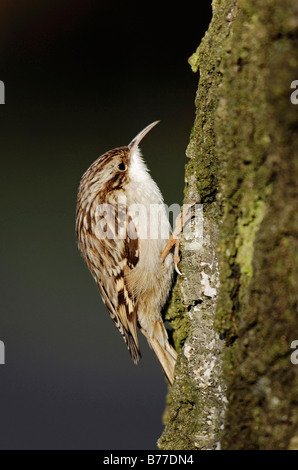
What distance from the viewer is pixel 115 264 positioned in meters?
2.05

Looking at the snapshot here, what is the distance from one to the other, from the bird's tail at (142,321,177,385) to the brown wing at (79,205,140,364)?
0.30ft

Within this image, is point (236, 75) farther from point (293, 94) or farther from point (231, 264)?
point (231, 264)

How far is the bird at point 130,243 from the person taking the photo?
6.32 feet

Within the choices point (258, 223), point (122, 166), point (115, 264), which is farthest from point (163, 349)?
point (258, 223)

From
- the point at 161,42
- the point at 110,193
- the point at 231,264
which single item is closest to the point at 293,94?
the point at 231,264

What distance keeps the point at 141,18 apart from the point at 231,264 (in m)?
2.77

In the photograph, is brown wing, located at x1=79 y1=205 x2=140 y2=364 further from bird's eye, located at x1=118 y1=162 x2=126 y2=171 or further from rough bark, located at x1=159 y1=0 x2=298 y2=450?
rough bark, located at x1=159 y1=0 x2=298 y2=450

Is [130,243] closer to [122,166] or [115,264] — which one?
[115,264]

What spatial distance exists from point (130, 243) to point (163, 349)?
1.52ft

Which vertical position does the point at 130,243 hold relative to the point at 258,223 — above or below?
below

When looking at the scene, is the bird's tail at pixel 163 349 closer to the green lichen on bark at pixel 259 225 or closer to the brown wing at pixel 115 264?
the brown wing at pixel 115 264

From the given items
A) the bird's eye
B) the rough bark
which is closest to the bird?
the bird's eye

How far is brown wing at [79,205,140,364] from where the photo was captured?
1.99 metres

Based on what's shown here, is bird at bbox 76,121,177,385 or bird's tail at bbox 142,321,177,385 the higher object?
bird at bbox 76,121,177,385
